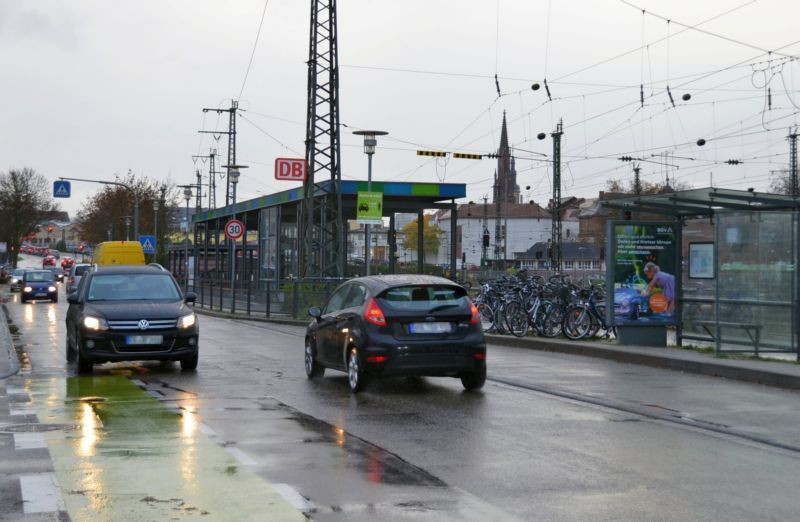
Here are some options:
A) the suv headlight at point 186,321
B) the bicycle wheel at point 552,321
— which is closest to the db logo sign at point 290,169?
the bicycle wheel at point 552,321

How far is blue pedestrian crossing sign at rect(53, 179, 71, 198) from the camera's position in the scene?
57.1m

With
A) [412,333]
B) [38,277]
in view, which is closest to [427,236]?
[38,277]

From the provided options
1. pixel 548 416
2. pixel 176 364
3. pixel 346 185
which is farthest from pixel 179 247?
pixel 548 416

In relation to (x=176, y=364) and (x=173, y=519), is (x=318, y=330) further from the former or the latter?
(x=173, y=519)

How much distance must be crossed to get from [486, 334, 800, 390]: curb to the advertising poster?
808 millimetres

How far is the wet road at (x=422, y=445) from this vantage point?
270 inches

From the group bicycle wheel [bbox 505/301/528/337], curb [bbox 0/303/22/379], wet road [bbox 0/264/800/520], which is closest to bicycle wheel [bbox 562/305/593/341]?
bicycle wheel [bbox 505/301/528/337]

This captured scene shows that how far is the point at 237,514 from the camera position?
21.3 ft

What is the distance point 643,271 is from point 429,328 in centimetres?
767

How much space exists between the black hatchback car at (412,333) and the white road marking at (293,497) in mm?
5732

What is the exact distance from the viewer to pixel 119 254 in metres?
40.6

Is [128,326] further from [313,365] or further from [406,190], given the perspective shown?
[406,190]

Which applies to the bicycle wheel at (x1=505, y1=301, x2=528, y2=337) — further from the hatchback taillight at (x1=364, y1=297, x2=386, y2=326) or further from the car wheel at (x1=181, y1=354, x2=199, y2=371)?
the hatchback taillight at (x1=364, y1=297, x2=386, y2=326)

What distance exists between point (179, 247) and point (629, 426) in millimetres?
72616
